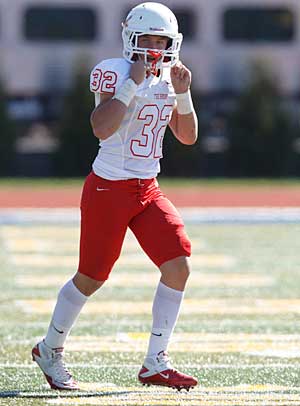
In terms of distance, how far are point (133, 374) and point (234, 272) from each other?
510cm

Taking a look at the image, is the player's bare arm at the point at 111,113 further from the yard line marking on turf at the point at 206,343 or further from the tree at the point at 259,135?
the tree at the point at 259,135

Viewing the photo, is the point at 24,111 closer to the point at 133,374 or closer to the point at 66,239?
the point at 66,239

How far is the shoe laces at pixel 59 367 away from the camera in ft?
20.6

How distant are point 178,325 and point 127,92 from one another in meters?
2.90

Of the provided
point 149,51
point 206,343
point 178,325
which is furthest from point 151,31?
point 178,325

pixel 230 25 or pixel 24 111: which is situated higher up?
pixel 230 25

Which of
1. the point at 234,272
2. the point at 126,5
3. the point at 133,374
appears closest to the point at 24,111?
the point at 126,5

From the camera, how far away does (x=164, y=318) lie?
6219 mm

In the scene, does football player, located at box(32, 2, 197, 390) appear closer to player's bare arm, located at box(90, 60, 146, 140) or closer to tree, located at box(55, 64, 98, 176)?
player's bare arm, located at box(90, 60, 146, 140)

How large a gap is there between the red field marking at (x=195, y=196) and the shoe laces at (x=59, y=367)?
1378cm

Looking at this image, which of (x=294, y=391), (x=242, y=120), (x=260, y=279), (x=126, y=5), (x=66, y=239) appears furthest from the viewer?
(x=126, y=5)

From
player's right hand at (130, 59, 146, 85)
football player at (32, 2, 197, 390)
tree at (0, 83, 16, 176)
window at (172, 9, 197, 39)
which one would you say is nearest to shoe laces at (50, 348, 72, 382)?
football player at (32, 2, 197, 390)

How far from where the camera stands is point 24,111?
110 feet

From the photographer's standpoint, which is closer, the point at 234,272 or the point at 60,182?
the point at 234,272
